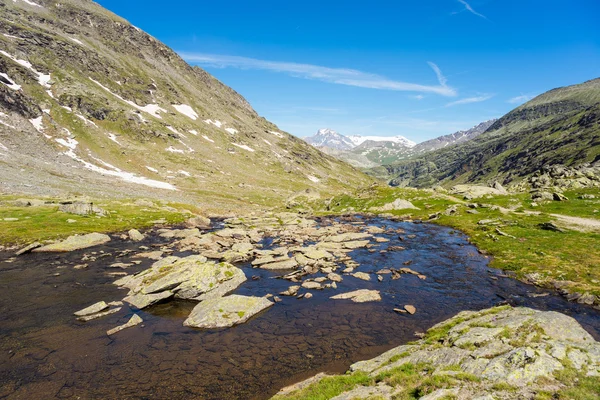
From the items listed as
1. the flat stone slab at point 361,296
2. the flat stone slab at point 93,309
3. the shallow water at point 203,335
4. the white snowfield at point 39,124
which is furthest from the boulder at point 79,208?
the white snowfield at point 39,124

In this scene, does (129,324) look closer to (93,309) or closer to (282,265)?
(93,309)

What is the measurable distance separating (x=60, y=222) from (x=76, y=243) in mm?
15864

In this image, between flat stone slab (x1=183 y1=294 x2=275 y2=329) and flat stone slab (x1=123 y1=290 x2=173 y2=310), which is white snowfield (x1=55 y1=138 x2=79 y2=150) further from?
flat stone slab (x1=183 y1=294 x2=275 y2=329)

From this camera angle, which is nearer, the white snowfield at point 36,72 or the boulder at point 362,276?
the boulder at point 362,276

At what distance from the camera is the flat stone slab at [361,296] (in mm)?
27900

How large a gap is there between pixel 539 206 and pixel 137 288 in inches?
3073

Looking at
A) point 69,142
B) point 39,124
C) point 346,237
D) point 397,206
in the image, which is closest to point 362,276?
point 346,237

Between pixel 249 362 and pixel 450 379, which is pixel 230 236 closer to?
pixel 249 362

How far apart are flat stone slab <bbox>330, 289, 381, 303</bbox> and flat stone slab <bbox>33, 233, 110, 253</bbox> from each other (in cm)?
4115

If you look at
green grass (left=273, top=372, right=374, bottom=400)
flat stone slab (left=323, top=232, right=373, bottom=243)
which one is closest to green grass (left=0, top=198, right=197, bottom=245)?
flat stone slab (left=323, top=232, right=373, bottom=243)

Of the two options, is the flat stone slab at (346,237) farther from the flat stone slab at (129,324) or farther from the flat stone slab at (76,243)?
the flat stone slab at (76,243)

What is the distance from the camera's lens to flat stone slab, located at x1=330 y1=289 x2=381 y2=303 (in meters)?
27.9

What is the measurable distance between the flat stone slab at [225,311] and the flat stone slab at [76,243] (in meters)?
31.0

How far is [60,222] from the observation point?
55344 mm
